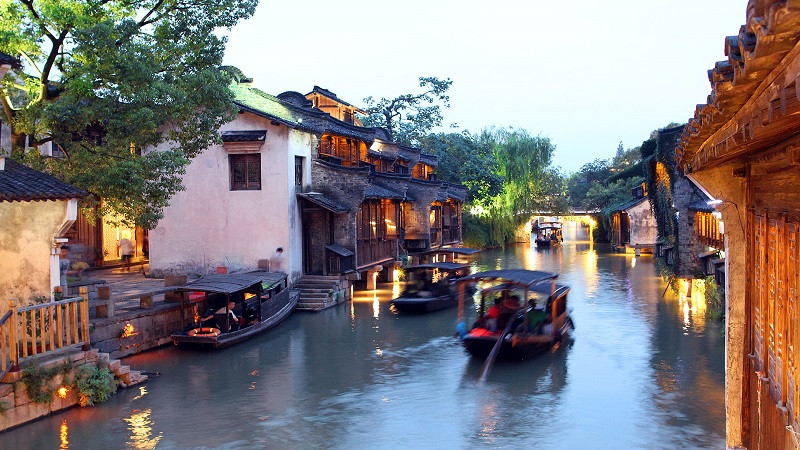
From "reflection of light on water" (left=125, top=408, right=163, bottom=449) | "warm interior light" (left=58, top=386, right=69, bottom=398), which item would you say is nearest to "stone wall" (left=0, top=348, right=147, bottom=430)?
"warm interior light" (left=58, top=386, right=69, bottom=398)

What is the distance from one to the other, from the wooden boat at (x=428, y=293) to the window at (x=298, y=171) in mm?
5217

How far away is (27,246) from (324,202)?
12552mm

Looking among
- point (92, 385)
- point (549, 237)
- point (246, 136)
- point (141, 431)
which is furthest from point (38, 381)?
point (549, 237)

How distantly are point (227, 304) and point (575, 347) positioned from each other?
9.28 metres

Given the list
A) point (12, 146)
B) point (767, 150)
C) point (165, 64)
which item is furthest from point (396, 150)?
point (767, 150)

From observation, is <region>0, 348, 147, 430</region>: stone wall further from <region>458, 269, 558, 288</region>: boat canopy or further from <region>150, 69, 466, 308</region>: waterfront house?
<region>150, 69, 466, 308</region>: waterfront house

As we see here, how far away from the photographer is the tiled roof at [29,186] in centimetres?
1152

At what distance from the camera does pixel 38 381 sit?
11305 mm

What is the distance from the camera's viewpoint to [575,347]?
58.7ft

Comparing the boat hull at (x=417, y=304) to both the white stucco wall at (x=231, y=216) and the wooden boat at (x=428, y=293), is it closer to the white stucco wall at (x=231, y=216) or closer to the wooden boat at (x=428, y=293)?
the wooden boat at (x=428, y=293)

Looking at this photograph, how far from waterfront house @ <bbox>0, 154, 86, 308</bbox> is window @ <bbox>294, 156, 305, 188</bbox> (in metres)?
11.8

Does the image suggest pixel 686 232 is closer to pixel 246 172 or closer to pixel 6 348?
pixel 246 172

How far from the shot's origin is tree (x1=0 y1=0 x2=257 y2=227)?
13.7m

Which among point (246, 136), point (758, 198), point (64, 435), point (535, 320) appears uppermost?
point (246, 136)
